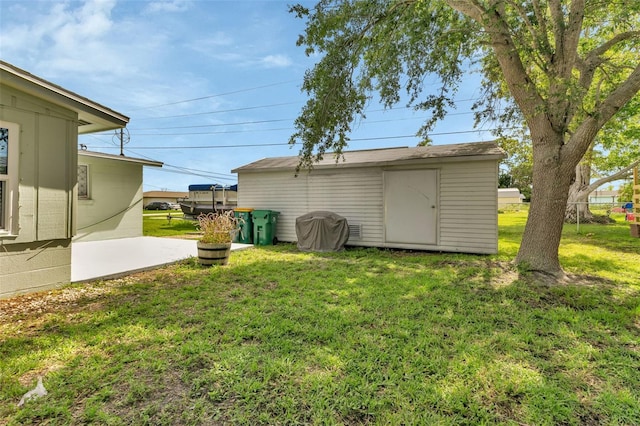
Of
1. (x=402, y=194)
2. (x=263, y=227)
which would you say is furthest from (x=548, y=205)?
(x=263, y=227)

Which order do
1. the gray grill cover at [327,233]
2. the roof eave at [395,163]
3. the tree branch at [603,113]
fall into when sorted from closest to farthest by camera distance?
the tree branch at [603,113]
the roof eave at [395,163]
the gray grill cover at [327,233]

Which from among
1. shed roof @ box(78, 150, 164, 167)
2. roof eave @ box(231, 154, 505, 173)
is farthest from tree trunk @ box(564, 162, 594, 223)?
shed roof @ box(78, 150, 164, 167)

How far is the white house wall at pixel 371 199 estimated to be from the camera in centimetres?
671

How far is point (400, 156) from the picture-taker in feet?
25.3

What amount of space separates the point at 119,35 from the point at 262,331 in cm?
955

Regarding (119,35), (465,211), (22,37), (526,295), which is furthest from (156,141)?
(526,295)

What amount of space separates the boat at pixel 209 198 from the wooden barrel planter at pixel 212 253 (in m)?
9.90

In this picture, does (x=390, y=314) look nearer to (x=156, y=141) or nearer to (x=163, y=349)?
(x=163, y=349)

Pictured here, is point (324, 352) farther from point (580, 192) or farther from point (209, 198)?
point (580, 192)

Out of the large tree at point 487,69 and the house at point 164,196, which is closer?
the large tree at point 487,69

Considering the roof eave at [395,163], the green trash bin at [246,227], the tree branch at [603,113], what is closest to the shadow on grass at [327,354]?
the tree branch at [603,113]

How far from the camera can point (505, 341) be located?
2676 millimetres

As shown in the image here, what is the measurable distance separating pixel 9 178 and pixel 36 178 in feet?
0.78

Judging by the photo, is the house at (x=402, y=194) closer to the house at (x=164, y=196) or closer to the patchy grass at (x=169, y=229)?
the patchy grass at (x=169, y=229)
